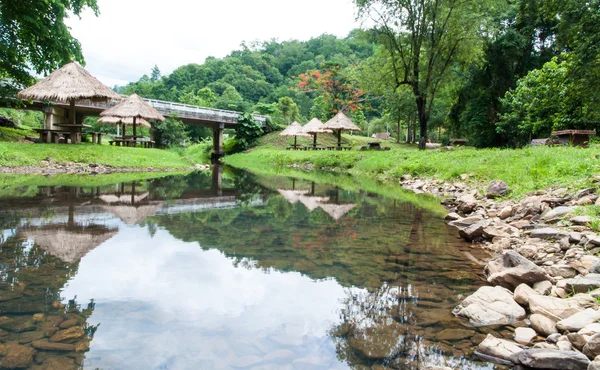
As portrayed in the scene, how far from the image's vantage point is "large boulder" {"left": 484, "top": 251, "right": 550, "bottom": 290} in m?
3.40

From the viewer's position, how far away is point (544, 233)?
4.64 m

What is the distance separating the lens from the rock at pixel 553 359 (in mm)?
2098

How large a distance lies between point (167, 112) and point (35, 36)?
1444cm

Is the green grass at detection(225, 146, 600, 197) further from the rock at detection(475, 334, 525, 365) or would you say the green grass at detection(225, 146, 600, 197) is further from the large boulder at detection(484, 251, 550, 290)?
the rock at detection(475, 334, 525, 365)

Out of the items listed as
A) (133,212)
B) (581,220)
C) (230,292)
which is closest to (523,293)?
(581,220)

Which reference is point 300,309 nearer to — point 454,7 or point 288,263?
point 288,263

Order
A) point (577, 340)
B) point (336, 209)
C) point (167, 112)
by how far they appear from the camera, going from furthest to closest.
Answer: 1. point (167, 112)
2. point (336, 209)
3. point (577, 340)

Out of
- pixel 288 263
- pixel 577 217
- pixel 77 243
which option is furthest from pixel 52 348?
pixel 577 217

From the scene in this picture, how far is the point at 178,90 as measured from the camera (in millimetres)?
68562

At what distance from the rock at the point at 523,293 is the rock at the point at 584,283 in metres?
0.27

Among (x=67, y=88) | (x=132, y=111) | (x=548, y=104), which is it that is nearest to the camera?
(x=67, y=88)

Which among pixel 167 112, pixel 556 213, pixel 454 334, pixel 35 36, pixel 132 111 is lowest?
pixel 454 334

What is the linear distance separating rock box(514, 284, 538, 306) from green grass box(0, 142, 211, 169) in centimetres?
1659

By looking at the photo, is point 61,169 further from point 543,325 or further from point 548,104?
point 548,104
